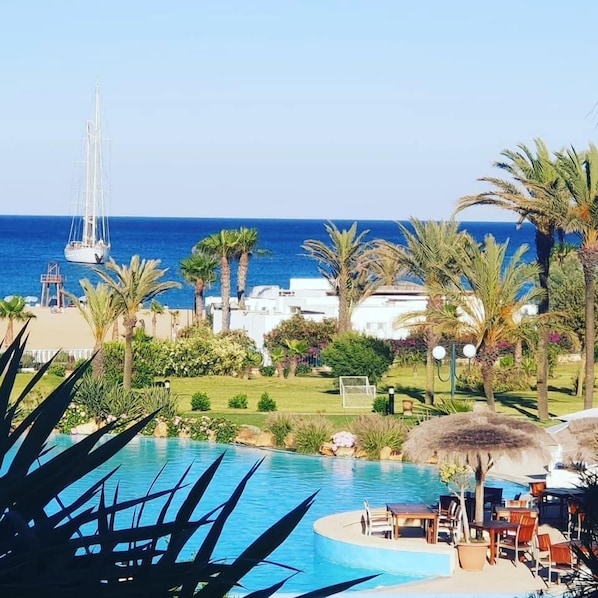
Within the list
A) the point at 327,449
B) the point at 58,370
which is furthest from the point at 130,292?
the point at 327,449

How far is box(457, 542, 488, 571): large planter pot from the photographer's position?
14688 millimetres

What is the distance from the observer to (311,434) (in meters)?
23.8

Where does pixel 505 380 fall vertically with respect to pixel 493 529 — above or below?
above

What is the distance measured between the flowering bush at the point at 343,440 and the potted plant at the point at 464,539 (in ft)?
25.1

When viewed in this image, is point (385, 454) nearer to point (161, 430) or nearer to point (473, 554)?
point (161, 430)

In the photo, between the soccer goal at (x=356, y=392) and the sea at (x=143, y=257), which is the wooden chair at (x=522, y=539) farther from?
the sea at (x=143, y=257)

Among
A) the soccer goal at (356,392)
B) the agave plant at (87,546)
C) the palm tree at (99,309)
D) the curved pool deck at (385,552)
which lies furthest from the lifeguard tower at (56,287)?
the agave plant at (87,546)

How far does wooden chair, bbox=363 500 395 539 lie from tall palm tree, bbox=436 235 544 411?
9.72m

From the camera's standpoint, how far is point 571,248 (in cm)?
4122

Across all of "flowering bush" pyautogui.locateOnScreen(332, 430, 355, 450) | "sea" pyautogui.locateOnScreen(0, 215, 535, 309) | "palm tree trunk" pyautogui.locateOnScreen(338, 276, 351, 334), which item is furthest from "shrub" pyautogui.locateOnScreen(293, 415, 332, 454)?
"sea" pyautogui.locateOnScreen(0, 215, 535, 309)

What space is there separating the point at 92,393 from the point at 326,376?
12018mm

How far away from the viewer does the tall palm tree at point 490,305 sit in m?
25.3

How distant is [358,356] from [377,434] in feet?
31.9

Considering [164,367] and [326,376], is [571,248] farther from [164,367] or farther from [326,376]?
[164,367]
